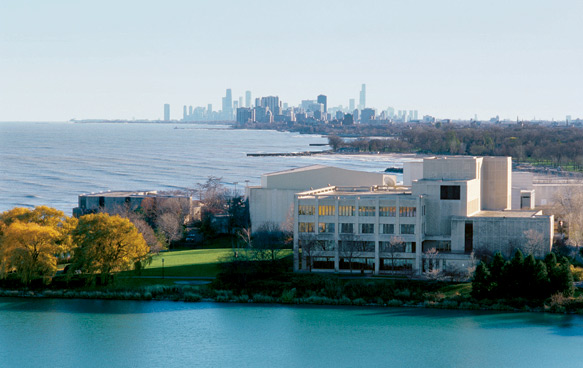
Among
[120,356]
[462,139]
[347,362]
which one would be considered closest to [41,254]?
[120,356]

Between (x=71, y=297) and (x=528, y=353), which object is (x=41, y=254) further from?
(x=528, y=353)

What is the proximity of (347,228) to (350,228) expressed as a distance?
164mm

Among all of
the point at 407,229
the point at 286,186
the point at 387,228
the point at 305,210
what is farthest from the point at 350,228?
the point at 286,186

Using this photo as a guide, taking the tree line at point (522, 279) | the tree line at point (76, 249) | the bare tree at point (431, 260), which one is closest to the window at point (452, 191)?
the bare tree at point (431, 260)

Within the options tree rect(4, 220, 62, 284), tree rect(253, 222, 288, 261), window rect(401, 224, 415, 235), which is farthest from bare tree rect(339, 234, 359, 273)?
tree rect(4, 220, 62, 284)

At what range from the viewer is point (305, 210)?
1852 inches

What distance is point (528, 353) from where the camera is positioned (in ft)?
111

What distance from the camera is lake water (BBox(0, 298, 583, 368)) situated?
1294 inches

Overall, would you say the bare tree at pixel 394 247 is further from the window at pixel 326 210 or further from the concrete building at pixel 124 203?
the concrete building at pixel 124 203

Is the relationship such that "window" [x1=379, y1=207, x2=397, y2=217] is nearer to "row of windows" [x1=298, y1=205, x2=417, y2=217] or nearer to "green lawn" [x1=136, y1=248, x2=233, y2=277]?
"row of windows" [x1=298, y1=205, x2=417, y2=217]

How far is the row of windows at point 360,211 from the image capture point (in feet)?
150

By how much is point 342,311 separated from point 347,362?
7.49 meters

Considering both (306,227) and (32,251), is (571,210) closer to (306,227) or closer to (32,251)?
(306,227)

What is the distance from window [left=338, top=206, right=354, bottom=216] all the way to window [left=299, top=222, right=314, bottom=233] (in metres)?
1.71
